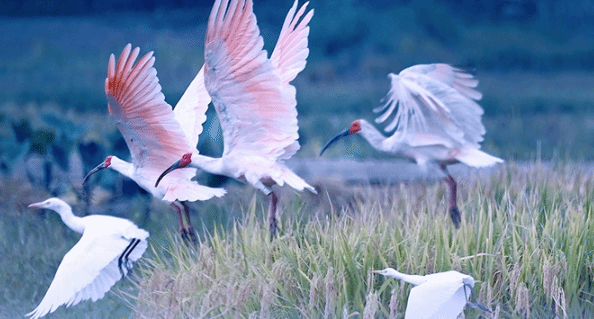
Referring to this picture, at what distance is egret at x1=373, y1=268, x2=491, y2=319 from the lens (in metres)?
3.86

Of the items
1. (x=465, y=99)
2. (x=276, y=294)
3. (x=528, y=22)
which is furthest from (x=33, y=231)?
(x=528, y=22)

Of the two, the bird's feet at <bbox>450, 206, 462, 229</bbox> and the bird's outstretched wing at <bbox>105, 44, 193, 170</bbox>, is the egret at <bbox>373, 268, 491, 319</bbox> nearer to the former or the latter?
the bird's feet at <bbox>450, 206, 462, 229</bbox>

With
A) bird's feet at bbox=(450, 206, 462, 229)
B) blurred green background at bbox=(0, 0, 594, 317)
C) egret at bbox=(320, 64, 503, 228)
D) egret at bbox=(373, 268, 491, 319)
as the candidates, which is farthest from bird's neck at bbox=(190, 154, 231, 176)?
blurred green background at bbox=(0, 0, 594, 317)

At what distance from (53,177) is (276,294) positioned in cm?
328

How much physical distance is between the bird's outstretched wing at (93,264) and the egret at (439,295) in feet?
4.45

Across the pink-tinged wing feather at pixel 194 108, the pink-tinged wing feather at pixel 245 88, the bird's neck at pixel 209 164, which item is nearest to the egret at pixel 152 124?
the pink-tinged wing feather at pixel 194 108

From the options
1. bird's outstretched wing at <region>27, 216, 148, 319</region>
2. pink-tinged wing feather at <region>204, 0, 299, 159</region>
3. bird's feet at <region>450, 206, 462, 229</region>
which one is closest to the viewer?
bird's outstretched wing at <region>27, 216, 148, 319</region>

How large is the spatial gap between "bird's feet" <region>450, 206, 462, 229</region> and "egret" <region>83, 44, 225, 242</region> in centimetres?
128

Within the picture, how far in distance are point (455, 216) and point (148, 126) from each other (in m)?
1.75

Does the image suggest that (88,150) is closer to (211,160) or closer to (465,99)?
(211,160)

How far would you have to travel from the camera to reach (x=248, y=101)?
489cm

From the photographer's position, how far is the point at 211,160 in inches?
200

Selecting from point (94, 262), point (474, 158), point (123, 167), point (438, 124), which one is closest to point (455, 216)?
point (474, 158)

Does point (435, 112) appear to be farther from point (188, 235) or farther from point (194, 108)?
point (188, 235)
